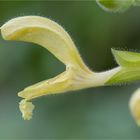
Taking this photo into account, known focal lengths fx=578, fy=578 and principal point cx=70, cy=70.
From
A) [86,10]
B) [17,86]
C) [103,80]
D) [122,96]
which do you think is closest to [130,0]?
[103,80]

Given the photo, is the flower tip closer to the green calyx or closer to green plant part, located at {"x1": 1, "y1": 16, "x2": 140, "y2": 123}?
green plant part, located at {"x1": 1, "y1": 16, "x2": 140, "y2": 123}

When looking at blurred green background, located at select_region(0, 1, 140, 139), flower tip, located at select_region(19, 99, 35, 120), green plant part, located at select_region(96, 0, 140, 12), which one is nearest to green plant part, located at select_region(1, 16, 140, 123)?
flower tip, located at select_region(19, 99, 35, 120)

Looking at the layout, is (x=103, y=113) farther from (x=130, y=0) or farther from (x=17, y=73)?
(x=130, y=0)

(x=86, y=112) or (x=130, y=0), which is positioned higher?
(x=130, y=0)

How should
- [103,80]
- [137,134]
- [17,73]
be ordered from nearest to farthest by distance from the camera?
[103,80]
[137,134]
[17,73]

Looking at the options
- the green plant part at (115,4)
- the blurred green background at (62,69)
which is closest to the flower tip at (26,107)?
the green plant part at (115,4)

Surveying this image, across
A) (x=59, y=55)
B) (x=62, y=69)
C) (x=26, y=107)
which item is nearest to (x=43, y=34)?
(x=59, y=55)

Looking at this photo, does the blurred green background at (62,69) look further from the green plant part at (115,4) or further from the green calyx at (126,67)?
the green plant part at (115,4)
